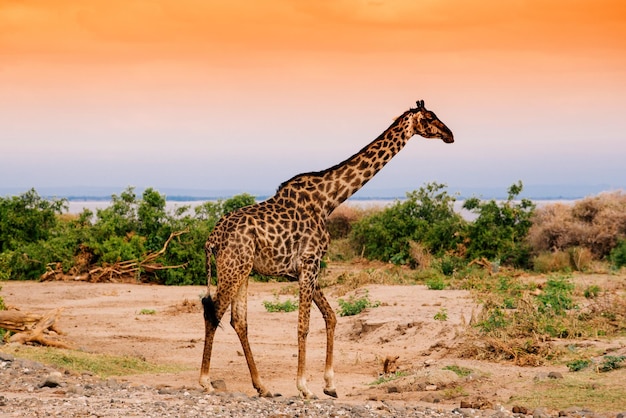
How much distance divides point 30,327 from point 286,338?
4005 mm

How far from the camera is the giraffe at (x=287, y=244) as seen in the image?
35.9ft

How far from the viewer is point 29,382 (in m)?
11.1

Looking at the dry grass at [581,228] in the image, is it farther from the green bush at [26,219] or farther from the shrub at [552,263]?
the green bush at [26,219]

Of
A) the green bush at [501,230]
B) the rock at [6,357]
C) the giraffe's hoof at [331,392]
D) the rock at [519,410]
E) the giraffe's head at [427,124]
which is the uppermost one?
the giraffe's head at [427,124]

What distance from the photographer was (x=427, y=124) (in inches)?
473

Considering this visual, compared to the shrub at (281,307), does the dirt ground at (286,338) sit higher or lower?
lower

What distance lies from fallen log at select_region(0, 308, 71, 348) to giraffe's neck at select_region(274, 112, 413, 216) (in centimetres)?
465

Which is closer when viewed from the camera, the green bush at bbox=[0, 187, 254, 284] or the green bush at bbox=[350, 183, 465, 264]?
the green bush at bbox=[0, 187, 254, 284]

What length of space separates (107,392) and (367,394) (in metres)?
2.92

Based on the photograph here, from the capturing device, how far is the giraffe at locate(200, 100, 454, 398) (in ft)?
35.9

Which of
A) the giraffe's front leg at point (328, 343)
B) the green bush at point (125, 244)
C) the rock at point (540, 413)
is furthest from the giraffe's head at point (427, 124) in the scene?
the green bush at point (125, 244)

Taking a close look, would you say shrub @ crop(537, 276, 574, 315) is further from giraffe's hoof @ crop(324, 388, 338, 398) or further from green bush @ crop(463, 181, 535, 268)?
green bush @ crop(463, 181, 535, 268)

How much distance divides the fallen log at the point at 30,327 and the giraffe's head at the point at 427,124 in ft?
19.3

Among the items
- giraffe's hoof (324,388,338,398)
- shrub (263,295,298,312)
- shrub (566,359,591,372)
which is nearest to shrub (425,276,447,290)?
shrub (263,295,298,312)
